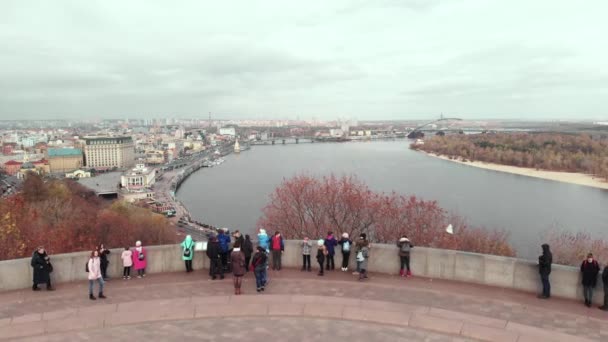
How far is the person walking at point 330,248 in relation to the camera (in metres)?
7.28

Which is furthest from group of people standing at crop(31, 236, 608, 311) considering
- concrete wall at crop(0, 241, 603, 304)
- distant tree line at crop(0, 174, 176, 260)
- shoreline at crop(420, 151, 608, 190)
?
shoreline at crop(420, 151, 608, 190)

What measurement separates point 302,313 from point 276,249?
5.12ft

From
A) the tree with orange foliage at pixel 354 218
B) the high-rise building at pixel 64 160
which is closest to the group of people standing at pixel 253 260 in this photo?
the tree with orange foliage at pixel 354 218

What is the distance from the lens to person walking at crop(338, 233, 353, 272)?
7.29 metres

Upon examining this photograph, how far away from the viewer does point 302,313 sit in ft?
19.6

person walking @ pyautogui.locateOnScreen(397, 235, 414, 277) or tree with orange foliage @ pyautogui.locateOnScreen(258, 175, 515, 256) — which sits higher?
person walking @ pyautogui.locateOnScreen(397, 235, 414, 277)

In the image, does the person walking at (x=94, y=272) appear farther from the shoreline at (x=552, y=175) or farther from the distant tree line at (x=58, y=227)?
the shoreline at (x=552, y=175)

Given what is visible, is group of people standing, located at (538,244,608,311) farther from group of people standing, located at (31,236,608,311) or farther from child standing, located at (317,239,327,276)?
child standing, located at (317,239,327,276)

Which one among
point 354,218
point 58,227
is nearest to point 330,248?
point 354,218

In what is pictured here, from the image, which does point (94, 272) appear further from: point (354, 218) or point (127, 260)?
point (354, 218)

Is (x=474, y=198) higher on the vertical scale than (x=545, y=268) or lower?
lower

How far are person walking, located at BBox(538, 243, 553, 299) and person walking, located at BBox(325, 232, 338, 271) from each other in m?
2.76

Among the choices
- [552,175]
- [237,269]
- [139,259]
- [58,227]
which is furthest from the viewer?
[552,175]

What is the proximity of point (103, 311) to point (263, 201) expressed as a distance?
37939mm
